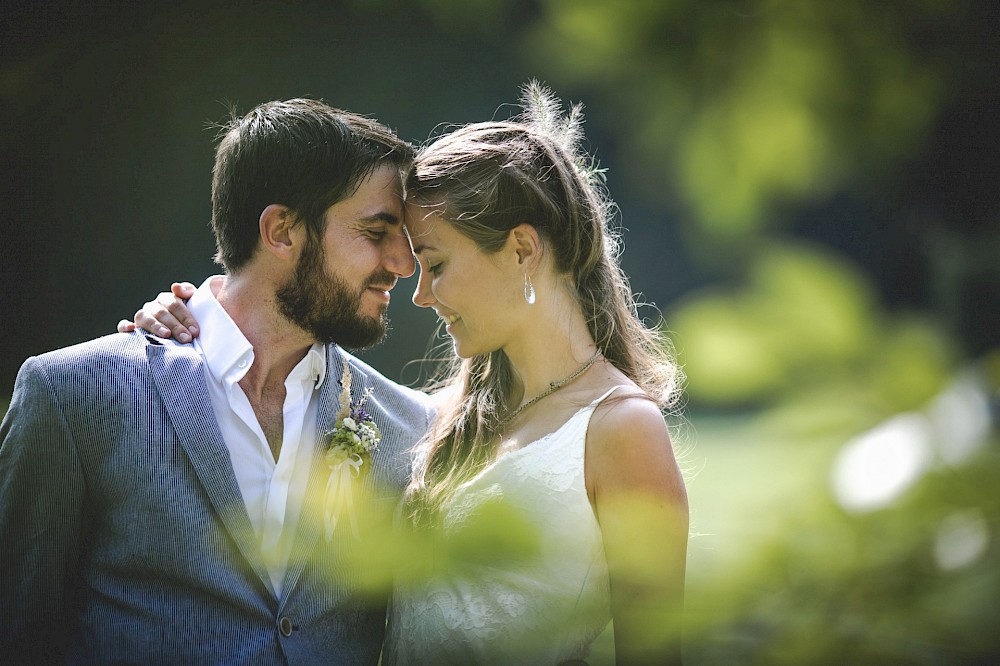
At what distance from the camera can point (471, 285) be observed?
2.24 meters

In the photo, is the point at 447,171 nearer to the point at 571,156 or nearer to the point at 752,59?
the point at 571,156

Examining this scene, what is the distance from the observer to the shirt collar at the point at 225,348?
2311 millimetres

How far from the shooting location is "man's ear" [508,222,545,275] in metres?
2.23

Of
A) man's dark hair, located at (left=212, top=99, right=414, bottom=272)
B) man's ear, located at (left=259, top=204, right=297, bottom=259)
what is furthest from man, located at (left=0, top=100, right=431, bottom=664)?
man's dark hair, located at (left=212, top=99, right=414, bottom=272)

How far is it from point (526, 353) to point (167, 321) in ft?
3.22

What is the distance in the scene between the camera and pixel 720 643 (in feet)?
1.75

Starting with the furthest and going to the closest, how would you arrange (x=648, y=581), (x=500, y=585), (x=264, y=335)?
(x=264, y=335) → (x=500, y=585) → (x=648, y=581)

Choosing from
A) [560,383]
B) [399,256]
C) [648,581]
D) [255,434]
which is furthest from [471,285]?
[648,581]

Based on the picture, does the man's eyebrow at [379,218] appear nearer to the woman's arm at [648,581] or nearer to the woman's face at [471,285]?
the woman's face at [471,285]

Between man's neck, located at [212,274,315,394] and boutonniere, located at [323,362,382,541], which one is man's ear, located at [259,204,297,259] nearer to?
man's neck, located at [212,274,315,394]

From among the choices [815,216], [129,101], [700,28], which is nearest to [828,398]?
[815,216]

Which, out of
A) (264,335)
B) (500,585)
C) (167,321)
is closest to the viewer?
(500,585)

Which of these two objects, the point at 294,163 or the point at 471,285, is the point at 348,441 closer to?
the point at 471,285

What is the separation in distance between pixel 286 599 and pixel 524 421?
2.42ft
